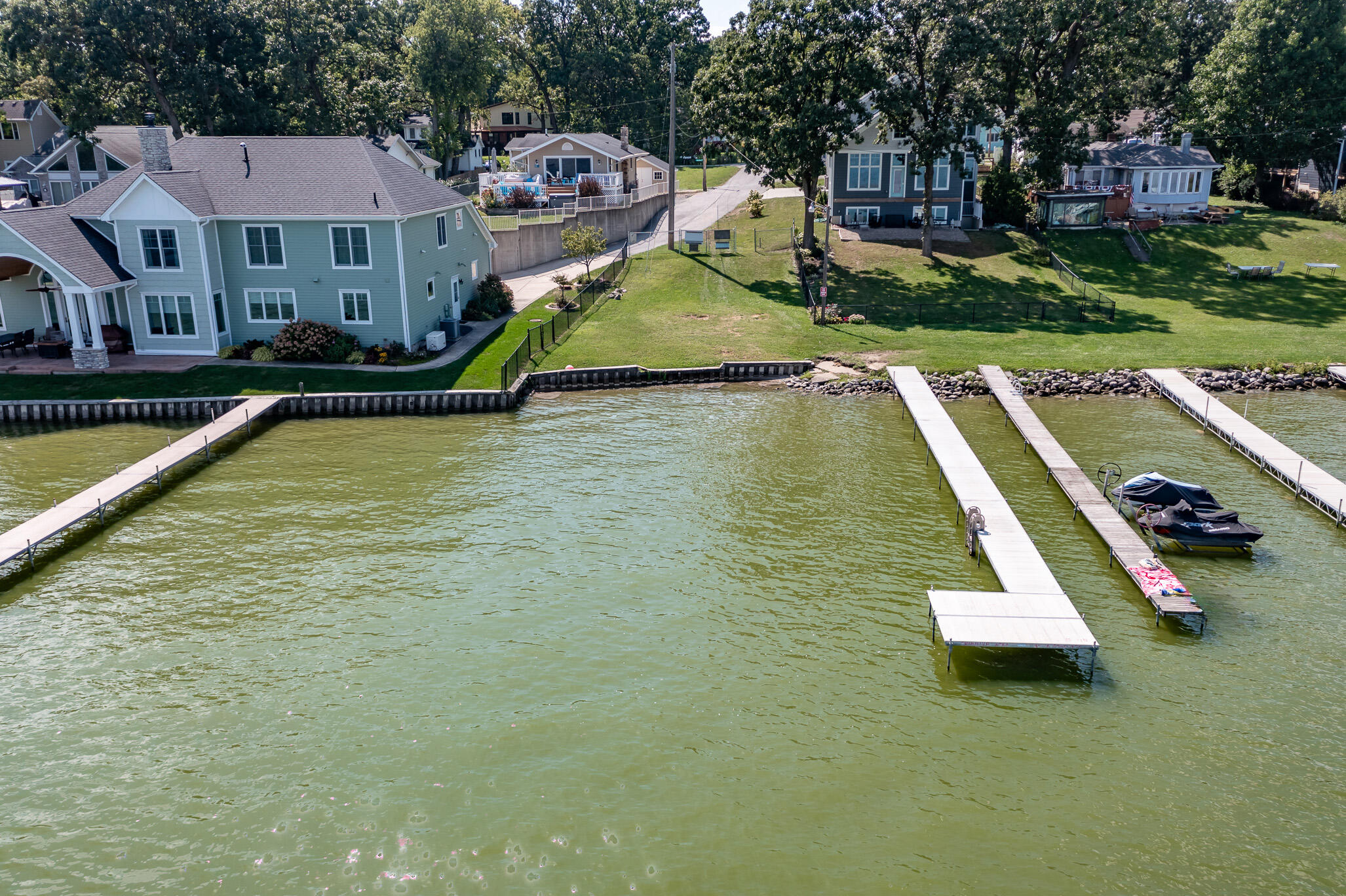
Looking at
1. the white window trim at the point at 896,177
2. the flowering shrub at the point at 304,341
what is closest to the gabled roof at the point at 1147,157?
the white window trim at the point at 896,177

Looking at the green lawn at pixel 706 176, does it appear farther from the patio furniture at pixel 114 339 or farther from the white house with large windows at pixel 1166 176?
the patio furniture at pixel 114 339

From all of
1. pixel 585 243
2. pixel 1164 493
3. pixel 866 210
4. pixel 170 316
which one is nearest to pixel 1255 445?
pixel 1164 493

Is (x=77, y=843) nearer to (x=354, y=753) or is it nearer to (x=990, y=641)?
(x=354, y=753)

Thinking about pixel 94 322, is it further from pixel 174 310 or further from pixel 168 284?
pixel 168 284

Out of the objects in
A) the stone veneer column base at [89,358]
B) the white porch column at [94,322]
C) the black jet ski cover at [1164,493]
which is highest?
the white porch column at [94,322]

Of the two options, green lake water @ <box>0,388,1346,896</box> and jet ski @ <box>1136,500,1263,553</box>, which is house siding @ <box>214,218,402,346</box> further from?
jet ski @ <box>1136,500,1263,553</box>

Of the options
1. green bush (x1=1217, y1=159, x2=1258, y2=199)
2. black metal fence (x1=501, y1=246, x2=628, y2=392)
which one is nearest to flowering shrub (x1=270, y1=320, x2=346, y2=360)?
black metal fence (x1=501, y1=246, x2=628, y2=392)

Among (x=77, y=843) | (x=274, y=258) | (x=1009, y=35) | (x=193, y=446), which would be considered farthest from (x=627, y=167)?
(x=77, y=843)
